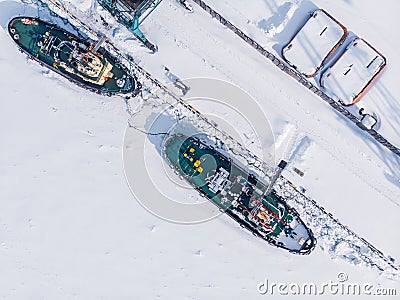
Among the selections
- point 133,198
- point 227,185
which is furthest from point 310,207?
point 133,198

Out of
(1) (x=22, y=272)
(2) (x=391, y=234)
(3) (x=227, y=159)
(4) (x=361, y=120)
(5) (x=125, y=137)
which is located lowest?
(1) (x=22, y=272)

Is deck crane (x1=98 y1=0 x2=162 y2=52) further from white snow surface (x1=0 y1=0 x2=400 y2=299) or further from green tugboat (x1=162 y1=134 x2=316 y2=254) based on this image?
green tugboat (x1=162 y1=134 x2=316 y2=254)

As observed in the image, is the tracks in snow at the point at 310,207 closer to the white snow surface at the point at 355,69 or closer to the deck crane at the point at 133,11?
the white snow surface at the point at 355,69

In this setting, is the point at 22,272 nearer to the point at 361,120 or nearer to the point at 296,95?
the point at 296,95

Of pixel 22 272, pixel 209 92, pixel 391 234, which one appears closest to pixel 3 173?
pixel 22 272

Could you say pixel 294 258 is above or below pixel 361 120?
below

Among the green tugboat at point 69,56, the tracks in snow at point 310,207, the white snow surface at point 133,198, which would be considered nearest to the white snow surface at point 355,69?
the tracks in snow at point 310,207

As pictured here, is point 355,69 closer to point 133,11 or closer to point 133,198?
point 133,11
